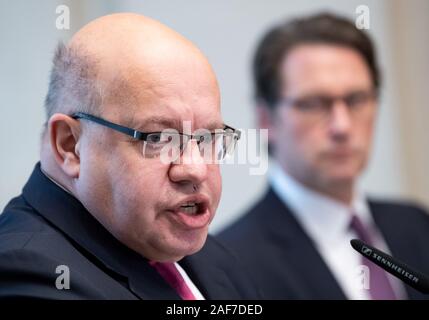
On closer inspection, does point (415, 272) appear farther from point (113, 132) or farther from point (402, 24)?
point (402, 24)

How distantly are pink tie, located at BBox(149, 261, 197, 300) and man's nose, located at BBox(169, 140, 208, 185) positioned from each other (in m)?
0.16

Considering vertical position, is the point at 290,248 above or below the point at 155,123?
below

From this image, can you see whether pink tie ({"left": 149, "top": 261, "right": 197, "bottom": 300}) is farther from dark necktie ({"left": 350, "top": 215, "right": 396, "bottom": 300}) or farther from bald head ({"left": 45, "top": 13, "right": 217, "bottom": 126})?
dark necktie ({"left": 350, "top": 215, "right": 396, "bottom": 300})

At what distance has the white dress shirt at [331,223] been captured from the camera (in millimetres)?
1643

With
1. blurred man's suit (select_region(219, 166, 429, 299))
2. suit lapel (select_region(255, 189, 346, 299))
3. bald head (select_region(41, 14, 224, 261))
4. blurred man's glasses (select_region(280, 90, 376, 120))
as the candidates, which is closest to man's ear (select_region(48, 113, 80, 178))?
bald head (select_region(41, 14, 224, 261))

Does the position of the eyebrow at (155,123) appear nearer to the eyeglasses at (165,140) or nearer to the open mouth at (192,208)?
the eyeglasses at (165,140)

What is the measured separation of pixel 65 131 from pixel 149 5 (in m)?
0.44

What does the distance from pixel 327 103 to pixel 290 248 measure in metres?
0.39

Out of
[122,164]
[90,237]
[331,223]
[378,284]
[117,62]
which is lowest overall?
[378,284]

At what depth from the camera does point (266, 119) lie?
192 cm

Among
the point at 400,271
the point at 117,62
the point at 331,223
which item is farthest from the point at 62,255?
the point at 331,223

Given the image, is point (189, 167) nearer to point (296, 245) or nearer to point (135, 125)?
point (135, 125)
